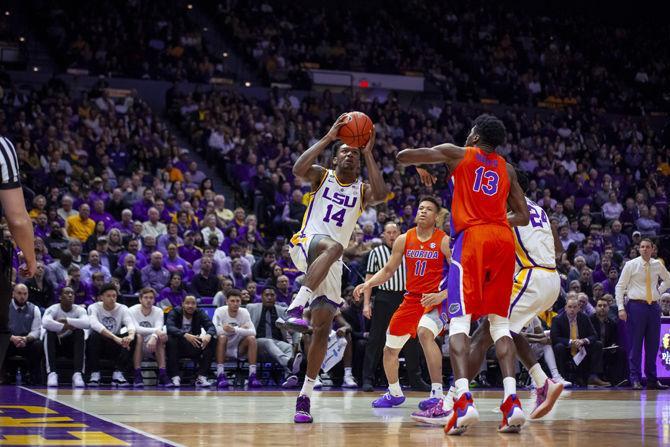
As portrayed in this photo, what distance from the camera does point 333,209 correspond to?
7.76 m

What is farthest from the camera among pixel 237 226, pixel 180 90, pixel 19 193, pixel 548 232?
pixel 180 90

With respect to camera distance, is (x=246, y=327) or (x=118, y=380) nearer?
(x=118, y=380)

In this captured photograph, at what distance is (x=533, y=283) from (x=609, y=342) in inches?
268

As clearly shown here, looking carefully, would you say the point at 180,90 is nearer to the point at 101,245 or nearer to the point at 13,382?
the point at 101,245

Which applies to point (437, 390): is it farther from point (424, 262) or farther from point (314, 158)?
point (314, 158)

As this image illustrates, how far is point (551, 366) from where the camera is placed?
1331cm

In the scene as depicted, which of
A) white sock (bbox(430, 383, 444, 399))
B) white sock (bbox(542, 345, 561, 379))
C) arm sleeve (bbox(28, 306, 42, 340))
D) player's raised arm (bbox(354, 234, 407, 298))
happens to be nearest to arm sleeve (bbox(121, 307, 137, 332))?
arm sleeve (bbox(28, 306, 42, 340))

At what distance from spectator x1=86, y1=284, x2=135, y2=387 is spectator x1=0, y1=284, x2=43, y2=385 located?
24.4 inches

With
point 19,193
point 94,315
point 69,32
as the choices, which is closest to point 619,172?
point 69,32

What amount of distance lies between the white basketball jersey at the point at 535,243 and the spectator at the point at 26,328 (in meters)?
6.57

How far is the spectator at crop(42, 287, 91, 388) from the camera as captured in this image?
1166 cm

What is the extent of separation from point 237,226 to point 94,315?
4941 millimetres

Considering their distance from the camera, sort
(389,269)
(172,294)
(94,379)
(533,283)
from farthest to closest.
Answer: (172,294) → (94,379) → (389,269) → (533,283)

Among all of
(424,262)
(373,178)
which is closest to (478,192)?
(373,178)
